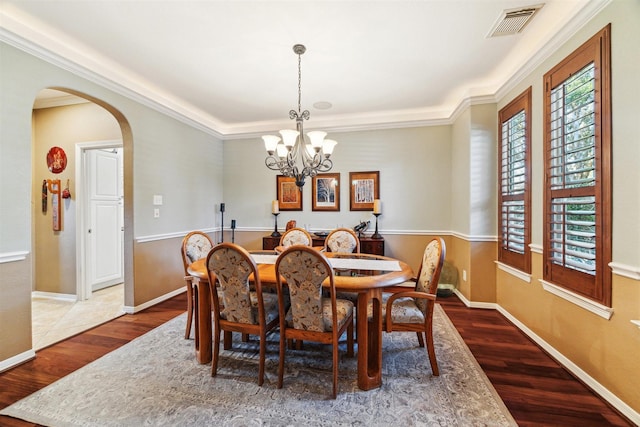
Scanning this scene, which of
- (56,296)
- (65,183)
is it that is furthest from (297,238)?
(56,296)

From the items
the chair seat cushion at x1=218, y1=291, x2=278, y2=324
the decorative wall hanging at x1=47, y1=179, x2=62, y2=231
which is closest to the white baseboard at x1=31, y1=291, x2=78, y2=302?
the decorative wall hanging at x1=47, y1=179, x2=62, y2=231

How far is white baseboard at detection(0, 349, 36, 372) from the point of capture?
2.11 meters

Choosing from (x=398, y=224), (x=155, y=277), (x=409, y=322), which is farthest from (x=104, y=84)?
(x=398, y=224)

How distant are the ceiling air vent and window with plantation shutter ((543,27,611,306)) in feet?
1.43

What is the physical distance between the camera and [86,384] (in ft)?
6.42

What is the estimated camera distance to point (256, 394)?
1856 mm

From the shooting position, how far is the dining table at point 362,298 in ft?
6.18

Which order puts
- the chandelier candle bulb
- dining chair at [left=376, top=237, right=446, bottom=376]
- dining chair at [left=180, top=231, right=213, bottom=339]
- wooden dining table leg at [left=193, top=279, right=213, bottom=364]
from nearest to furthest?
dining chair at [left=376, top=237, right=446, bottom=376], wooden dining table leg at [left=193, top=279, right=213, bottom=364], dining chair at [left=180, top=231, right=213, bottom=339], the chandelier candle bulb

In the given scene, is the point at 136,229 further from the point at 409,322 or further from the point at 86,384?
the point at 409,322

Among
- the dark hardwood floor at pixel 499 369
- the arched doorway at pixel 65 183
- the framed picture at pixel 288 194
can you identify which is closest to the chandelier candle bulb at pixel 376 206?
the framed picture at pixel 288 194

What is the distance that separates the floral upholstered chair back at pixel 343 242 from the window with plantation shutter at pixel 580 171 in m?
1.79

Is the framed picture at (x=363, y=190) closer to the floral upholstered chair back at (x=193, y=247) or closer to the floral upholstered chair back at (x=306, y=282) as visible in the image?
the floral upholstered chair back at (x=193, y=247)

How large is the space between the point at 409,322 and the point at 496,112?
280cm

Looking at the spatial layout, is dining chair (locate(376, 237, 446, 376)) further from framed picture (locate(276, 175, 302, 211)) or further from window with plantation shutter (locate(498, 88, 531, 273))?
framed picture (locate(276, 175, 302, 211))
